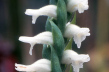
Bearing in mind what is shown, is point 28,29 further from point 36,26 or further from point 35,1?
point 35,1

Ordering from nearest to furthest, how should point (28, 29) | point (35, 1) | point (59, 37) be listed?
point (59, 37) → point (35, 1) → point (28, 29)

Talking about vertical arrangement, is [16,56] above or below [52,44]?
below

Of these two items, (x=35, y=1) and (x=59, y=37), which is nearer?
(x=59, y=37)

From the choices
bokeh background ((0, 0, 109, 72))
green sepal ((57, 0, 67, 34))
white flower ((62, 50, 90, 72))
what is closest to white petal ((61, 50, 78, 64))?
white flower ((62, 50, 90, 72))

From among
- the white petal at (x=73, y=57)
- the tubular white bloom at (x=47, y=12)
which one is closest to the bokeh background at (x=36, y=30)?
the tubular white bloom at (x=47, y=12)

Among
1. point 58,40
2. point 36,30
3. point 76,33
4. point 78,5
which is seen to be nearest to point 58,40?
point 58,40

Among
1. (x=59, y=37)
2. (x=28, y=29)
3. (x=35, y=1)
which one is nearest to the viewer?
(x=59, y=37)

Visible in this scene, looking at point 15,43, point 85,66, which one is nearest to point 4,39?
point 15,43
